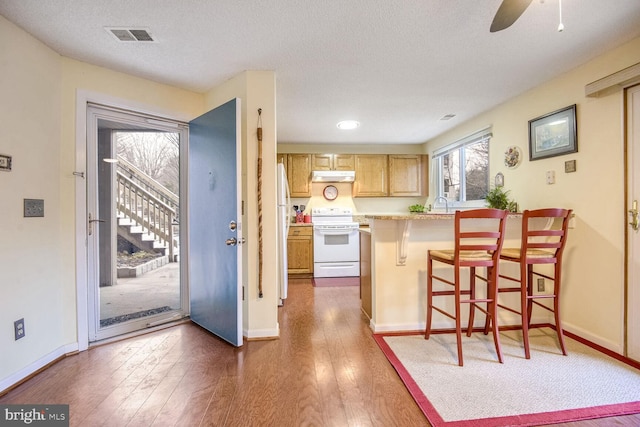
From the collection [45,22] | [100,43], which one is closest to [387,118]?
[100,43]

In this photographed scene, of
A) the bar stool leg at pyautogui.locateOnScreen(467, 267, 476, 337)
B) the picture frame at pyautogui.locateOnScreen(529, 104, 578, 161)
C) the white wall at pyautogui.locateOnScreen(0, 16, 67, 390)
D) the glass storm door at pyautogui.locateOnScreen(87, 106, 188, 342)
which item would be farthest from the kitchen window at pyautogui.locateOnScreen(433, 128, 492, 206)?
the white wall at pyautogui.locateOnScreen(0, 16, 67, 390)

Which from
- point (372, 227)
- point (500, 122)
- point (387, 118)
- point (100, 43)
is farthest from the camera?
point (387, 118)

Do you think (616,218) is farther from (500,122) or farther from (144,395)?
(144,395)

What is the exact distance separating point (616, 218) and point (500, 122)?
161 cm

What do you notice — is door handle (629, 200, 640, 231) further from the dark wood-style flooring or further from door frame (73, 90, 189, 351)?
door frame (73, 90, 189, 351)

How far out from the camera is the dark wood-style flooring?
1.55 m

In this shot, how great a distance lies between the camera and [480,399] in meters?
1.66

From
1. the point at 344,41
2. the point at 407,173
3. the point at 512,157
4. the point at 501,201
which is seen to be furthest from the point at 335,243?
the point at 344,41

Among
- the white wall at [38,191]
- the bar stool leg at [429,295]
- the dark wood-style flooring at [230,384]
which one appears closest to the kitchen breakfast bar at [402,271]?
the bar stool leg at [429,295]

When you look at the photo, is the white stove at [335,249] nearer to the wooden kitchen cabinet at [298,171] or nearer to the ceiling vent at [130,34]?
the wooden kitchen cabinet at [298,171]

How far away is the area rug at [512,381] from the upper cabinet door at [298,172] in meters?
3.17

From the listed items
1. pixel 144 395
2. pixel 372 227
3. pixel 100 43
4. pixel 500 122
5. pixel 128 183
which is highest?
pixel 100 43

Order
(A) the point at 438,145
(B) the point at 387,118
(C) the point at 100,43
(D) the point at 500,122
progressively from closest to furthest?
(C) the point at 100,43
(D) the point at 500,122
(B) the point at 387,118
(A) the point at 438,145

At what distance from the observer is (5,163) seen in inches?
72.9
